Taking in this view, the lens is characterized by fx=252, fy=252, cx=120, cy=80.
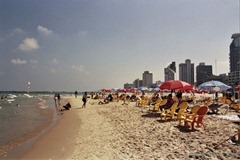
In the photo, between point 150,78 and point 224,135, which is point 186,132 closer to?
point 224,135

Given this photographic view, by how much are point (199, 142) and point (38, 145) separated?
5.83 m

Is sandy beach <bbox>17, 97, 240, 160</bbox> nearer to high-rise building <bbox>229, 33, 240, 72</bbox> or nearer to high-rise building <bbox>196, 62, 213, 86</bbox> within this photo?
high-rise building <bbox>196, 62, 213, 86</bbox>

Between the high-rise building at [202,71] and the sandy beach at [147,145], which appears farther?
the high-rise building at [202,71]

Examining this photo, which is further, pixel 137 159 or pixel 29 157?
pixel 29 157

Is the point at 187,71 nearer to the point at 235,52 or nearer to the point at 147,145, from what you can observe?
the point at 235,52

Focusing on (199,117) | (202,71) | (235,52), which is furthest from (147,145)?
(235,52)

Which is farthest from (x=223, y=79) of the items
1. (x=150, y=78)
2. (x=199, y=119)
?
(x=199, y=119)

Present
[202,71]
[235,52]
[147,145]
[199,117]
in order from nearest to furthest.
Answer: [147,145]
[199,117]
[235,52]
[202,71]

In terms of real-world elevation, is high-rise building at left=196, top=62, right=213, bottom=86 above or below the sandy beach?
above

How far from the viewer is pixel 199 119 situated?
927cm

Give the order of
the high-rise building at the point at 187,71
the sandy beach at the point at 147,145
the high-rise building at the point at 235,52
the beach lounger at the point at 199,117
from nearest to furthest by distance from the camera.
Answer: the sandy beach at the point at 147,145 < the beach lounger at the point at 199,117 < the high-rise building at the point at 235,52 < the high-rise building at the point at 187,71

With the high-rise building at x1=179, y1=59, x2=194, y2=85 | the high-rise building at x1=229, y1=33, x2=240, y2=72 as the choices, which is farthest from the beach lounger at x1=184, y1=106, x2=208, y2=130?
the high-rise building at x1=179, y1=59, x2=194, y2=85

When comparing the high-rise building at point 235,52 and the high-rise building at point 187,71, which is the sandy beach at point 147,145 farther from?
the high-rise building at point 187,71

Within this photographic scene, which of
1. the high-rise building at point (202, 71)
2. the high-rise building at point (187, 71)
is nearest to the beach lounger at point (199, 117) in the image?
the high-rise building at point (202, 71)
